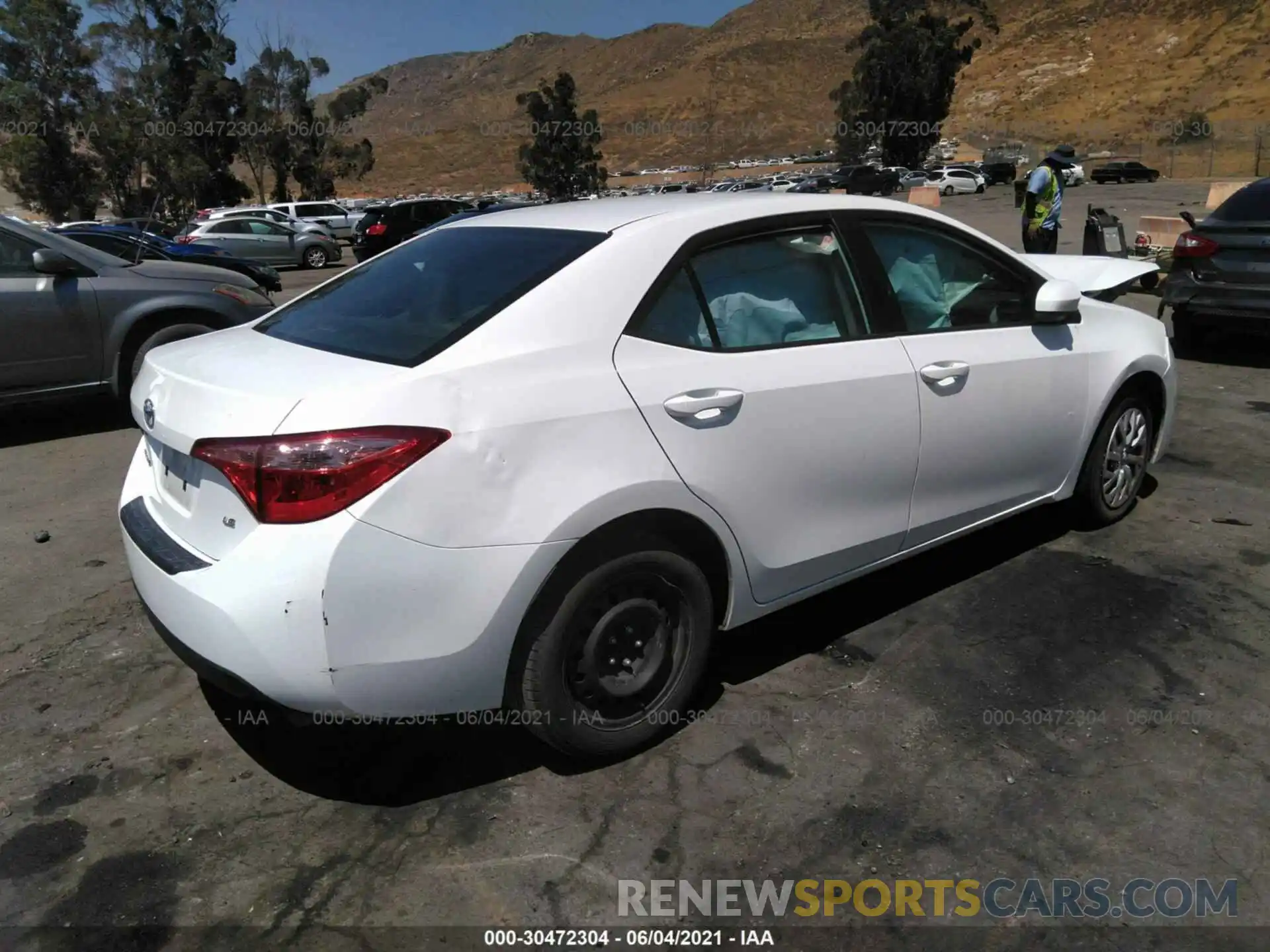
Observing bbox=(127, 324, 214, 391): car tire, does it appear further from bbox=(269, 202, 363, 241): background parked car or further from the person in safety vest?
bbox=(269, 202, 363, 241): background parked car

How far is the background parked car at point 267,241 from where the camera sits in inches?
916

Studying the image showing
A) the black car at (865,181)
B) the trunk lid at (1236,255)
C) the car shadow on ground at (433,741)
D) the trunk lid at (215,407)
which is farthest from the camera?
the black car at (865,181)

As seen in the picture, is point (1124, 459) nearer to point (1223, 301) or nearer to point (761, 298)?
point (761, 298)

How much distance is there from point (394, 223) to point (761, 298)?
21.9m

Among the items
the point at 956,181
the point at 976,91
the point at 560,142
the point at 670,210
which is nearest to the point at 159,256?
the point at 670,210

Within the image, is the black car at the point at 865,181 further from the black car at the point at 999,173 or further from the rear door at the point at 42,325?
the rear door at the point at 42,325

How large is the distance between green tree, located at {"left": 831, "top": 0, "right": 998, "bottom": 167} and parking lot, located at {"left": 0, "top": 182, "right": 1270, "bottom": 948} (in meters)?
57.7

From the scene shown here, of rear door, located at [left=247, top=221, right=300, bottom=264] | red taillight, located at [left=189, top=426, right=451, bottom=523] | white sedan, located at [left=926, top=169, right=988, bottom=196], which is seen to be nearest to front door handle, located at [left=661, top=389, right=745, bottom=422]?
red taillight, located at [left=189, top=426, right=451, bottom=523]

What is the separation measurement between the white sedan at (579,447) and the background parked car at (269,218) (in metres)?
23.2

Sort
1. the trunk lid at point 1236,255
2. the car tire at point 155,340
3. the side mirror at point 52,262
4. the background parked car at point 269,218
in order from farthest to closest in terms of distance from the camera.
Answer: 1. the background parked car at point 269,218
2. the trunk lid at point 1236,255
3. the car tire at point 155,340
4. the side mirror at point 52,262

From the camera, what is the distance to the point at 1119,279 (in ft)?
19.1

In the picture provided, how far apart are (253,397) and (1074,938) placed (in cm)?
248

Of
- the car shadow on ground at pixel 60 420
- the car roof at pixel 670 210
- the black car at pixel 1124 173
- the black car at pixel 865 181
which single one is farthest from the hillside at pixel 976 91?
the car roof at pixel 670 210

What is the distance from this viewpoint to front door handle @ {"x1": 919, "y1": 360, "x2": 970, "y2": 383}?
Answer: 140 inches
